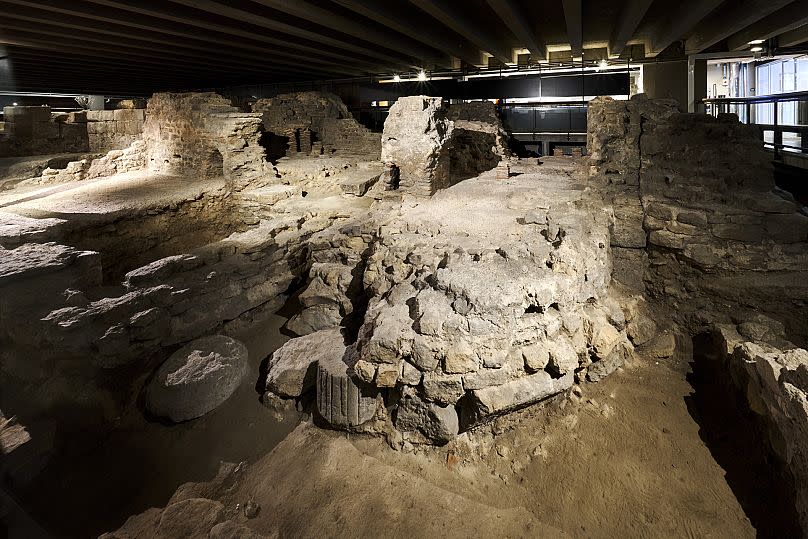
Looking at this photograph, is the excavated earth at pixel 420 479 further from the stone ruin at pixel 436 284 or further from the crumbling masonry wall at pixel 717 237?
the crumbling masonry wall at pixel 717 237

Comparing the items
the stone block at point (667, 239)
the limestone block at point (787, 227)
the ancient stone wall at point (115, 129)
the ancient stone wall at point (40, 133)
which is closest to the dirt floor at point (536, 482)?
the stone block at point (667, 239)

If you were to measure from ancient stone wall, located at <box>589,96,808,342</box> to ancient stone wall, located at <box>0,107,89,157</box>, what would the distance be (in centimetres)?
1270

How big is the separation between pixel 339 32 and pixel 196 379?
6.11 metres

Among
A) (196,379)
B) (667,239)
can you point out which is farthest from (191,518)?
(667,239)

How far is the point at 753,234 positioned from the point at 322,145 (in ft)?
32.7

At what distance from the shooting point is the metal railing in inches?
207

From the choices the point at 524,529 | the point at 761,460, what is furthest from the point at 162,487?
the point at 761,460

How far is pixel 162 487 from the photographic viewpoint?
3.30 meters

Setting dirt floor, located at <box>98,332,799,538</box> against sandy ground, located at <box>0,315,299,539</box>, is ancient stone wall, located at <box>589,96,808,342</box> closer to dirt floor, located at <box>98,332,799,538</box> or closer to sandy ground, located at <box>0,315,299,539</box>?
dirt floor, located at <box>98,332,799,538</box>

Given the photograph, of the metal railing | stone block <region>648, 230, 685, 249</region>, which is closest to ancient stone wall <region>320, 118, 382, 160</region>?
the metal railing

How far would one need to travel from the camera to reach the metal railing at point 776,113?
5255 mm

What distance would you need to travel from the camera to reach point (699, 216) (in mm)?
4816

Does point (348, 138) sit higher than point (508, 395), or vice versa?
point (348, 138)

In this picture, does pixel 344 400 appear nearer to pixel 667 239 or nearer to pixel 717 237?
pixel 667 239
